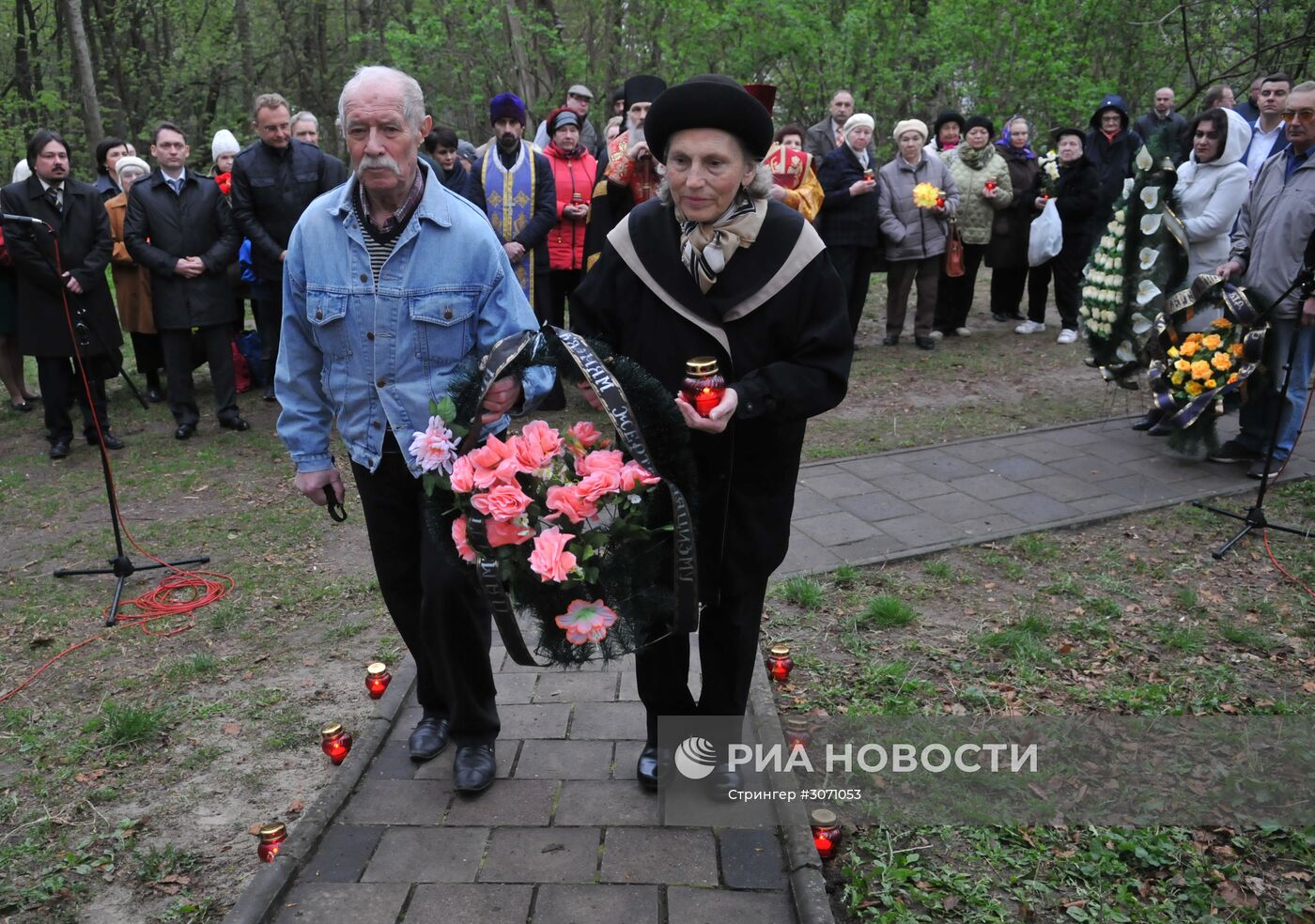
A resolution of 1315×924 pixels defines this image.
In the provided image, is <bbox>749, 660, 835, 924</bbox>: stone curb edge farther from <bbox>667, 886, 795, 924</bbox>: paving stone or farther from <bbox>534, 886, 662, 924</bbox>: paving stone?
<bbox>534, 886, 662, 924</bbox>: paving stone

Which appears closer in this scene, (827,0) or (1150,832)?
(1150,832)

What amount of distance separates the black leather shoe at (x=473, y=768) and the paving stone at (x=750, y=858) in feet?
2.71

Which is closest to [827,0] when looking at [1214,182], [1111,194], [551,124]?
[1111,194]

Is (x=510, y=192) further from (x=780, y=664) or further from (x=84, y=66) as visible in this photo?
(x=84, y=66)

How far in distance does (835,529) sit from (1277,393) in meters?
3.28

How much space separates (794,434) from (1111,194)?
30.3 feet

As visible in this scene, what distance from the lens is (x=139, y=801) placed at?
3771 mm

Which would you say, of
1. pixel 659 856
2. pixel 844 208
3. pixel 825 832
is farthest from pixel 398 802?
pixel 844 208

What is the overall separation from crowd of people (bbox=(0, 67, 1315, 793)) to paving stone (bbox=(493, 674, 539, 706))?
42 cm

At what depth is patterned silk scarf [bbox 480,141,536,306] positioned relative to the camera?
331 inches

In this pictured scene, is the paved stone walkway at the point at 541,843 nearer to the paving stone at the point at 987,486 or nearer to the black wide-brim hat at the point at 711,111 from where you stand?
the black wide-brim hat at the point at 711,111

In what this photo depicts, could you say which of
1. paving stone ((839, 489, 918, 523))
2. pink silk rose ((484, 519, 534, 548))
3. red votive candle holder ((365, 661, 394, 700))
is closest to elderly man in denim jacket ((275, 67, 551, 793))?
pink silk rose ((484, 519, 534, 548))

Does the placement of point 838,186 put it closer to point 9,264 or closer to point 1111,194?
point 1111,194

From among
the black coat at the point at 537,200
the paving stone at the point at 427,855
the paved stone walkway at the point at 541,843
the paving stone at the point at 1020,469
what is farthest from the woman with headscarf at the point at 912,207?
the paving stone at the point at 427,855
